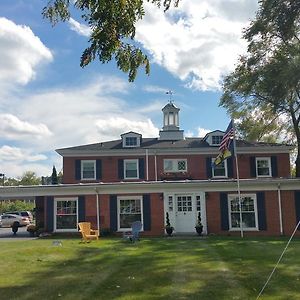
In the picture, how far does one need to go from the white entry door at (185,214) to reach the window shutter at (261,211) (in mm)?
3804

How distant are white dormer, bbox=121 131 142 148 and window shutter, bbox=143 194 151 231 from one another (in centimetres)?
804

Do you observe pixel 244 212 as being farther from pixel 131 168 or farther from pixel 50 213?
pixel 50 213

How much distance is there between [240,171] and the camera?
108ft

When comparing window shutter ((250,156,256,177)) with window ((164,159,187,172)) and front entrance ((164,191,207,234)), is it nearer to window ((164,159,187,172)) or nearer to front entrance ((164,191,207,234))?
window ((164,159,187,172))

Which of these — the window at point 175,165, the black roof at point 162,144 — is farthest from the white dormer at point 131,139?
the window at point 175,165

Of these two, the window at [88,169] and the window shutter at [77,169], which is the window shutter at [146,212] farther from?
the window shutter at [77,169]

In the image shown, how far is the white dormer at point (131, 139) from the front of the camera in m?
33.8

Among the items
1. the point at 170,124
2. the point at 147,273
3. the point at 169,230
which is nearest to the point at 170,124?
the point at 170,124

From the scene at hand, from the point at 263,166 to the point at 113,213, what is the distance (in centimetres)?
1302

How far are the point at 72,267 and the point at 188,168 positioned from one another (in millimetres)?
21248

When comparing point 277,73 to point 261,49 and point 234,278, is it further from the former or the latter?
point 234,278

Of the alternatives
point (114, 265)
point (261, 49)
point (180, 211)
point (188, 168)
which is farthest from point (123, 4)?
point (261, 49)

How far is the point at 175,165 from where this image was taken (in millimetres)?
33344

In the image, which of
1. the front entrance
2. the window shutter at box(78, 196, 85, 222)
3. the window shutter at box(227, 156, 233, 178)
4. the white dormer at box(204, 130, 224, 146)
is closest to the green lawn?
the front entrance
